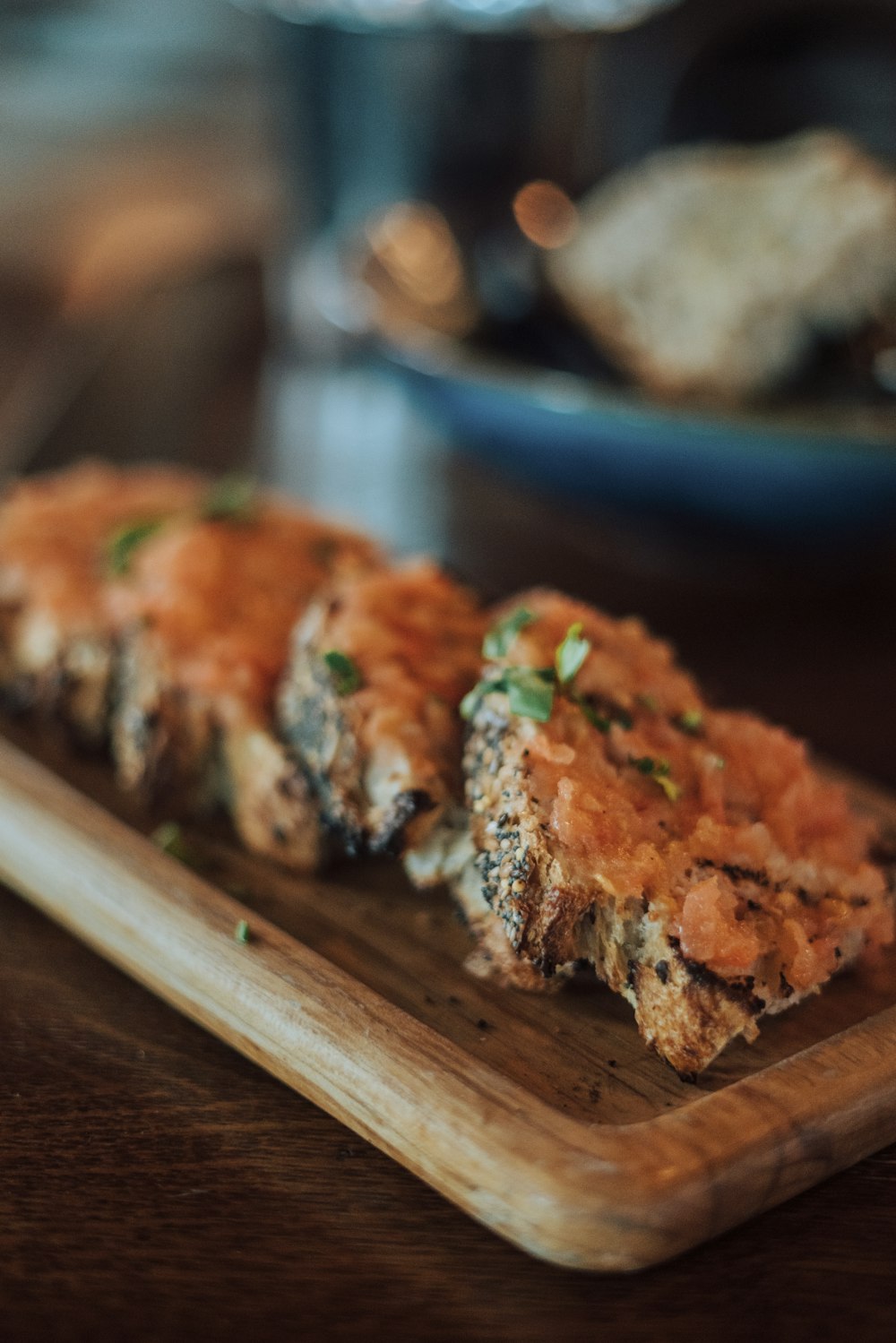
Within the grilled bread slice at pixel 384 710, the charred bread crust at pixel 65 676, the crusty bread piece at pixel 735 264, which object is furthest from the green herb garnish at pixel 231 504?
the crusty bread piece at pixel 735 264

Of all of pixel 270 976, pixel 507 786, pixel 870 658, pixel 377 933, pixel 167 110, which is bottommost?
pixel 167 110

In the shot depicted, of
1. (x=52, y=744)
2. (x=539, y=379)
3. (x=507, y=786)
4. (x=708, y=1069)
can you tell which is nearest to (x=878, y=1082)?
(x=708, y=1069)

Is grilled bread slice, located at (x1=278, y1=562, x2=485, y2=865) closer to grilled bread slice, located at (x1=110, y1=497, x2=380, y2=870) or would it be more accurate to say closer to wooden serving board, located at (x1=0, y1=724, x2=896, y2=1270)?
grilled bread slice, located at (x1=110, y1=497, x2=380, y2=870)

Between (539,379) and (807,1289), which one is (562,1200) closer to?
(807,1289)

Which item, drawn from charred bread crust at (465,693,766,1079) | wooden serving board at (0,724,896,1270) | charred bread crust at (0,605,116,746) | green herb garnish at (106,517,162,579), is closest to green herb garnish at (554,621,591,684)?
charred bread crust at (465,693,766,1079)

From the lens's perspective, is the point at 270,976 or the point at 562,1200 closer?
the point at 562,1200

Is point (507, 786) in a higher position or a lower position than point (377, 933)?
higher

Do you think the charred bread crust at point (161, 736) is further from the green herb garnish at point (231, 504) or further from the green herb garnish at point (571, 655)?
the green herb garnish at point (571, 655)
